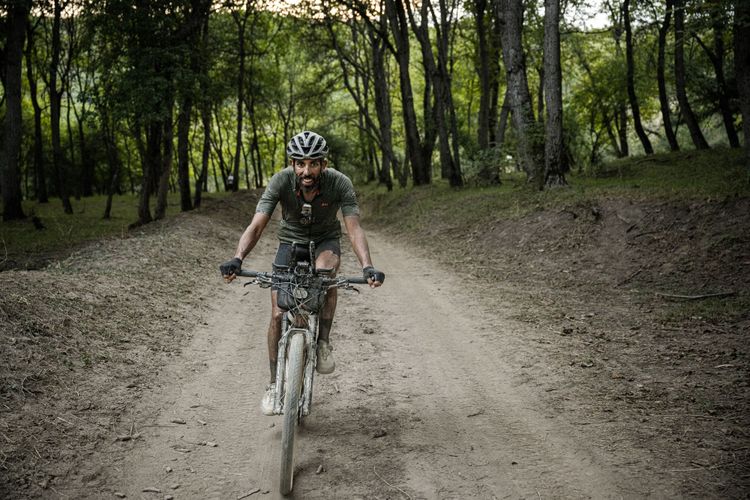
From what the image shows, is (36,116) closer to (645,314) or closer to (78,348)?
(78,348)

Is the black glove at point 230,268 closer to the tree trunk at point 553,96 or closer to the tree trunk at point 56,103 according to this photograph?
the tree trunk at point 553,96

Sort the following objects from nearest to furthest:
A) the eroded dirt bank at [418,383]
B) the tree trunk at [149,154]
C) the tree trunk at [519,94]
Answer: the eroded dirt bank at [418,383] → the tree trunk at [519,94] → the tree trunk at [149,154]

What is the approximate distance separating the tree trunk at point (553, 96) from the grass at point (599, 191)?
665 mm

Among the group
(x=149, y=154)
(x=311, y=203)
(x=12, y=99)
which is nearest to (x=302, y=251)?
(x=311, y=203)

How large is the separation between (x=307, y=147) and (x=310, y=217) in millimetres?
643

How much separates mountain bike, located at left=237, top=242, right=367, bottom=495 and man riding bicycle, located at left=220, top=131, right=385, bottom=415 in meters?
0.28

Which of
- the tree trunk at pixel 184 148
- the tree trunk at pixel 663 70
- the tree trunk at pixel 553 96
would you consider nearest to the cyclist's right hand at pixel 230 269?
the tree trunk at pixel 553 96

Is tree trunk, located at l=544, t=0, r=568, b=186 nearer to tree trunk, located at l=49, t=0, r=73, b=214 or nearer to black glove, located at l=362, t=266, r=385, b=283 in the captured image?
black glove, located at l=362, t=266, r=385, b=283

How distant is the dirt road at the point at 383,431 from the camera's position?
3.90 m

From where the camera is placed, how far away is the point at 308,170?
4508mm

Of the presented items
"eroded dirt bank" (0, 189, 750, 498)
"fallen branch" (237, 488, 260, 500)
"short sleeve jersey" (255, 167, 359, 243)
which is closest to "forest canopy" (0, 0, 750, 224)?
"eroded dirt bank" (0, 189, 750, 498)

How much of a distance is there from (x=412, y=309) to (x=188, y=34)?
46.5 feet

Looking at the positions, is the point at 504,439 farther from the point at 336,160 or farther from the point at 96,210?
the point at 336,160

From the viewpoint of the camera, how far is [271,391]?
4582 mm
